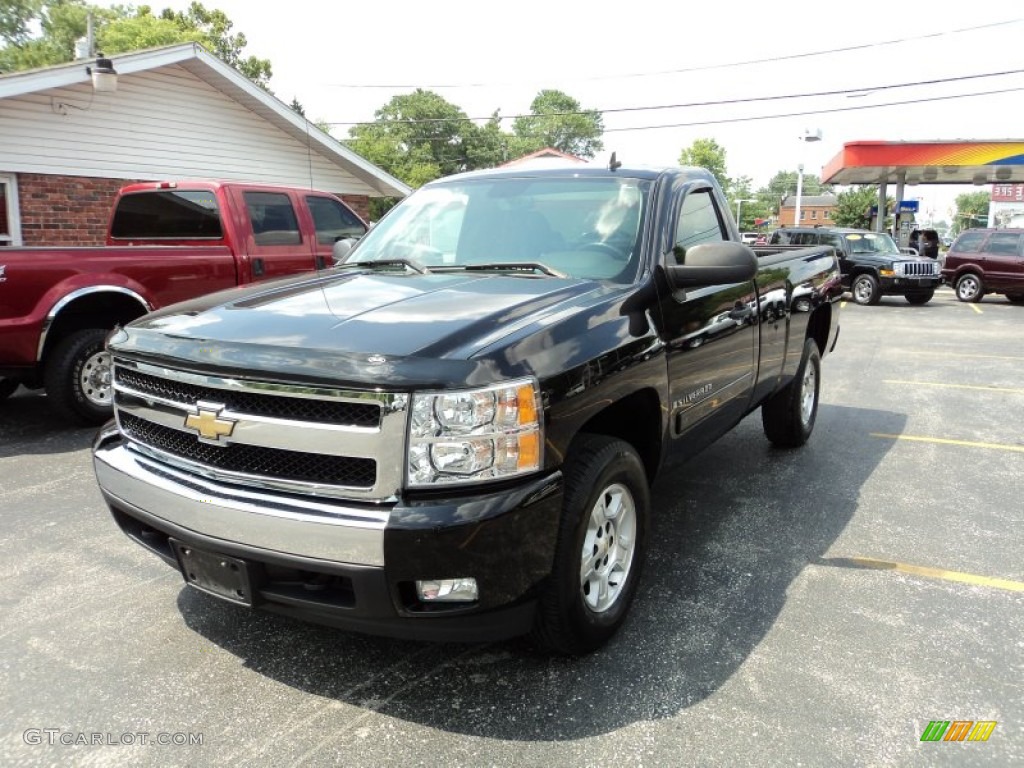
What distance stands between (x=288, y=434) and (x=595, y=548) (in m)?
1.21

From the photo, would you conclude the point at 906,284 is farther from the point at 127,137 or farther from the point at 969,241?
the point at 127,137

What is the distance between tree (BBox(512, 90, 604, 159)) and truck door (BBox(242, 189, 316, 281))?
104211 mm

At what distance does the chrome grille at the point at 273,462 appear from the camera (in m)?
2.37

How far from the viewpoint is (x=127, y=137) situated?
39.5ft

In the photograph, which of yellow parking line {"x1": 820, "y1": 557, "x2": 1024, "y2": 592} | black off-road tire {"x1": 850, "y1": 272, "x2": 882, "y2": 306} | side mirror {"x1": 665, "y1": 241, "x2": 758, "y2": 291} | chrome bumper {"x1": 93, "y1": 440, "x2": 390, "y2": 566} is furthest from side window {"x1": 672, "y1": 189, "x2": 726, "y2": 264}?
black off-road tire {"x1": 850, "y1": 272, "x2": 882, "y2": 306}

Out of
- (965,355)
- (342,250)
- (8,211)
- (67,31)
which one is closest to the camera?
(342,250)

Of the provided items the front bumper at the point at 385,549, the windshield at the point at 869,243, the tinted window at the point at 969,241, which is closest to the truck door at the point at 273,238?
the front bumper at the point at 385,549

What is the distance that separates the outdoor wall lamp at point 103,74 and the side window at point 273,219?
4.53 m

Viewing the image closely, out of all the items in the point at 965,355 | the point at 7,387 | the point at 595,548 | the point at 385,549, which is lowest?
the point at 965,355

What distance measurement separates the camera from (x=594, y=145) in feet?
369

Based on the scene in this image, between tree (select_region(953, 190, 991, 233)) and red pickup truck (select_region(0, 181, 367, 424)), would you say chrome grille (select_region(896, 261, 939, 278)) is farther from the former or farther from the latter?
tree (select_region(953, 190, 991, 233))

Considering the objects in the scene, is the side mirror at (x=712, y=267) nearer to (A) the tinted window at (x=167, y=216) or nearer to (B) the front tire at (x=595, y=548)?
(B) the front tire at (x=595, y=548)

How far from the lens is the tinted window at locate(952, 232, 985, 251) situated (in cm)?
1936

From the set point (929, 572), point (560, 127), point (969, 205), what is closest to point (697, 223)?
point (929, 572)
